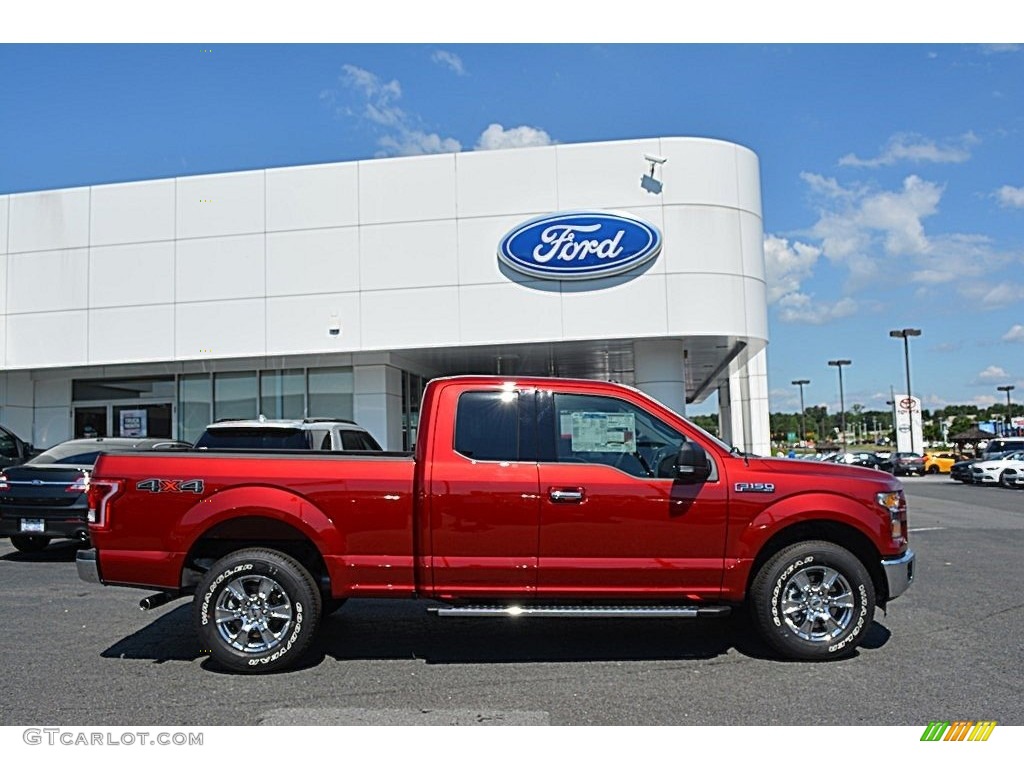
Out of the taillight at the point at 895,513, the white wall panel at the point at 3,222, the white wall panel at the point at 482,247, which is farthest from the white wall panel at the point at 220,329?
the taillight at the point at 895,513

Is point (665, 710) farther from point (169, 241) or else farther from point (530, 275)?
point (169, 241)

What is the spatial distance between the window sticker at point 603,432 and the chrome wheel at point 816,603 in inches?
58.2

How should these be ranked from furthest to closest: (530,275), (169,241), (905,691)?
(169,241) → (530,275) → (905,691)

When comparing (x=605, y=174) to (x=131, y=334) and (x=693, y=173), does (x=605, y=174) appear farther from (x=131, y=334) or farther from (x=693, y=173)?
(x=131, y=334)

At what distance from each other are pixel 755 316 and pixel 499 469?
1247 cm

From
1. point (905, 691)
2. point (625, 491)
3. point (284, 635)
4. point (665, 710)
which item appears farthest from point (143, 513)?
point (905, 691)

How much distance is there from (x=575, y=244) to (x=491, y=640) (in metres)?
11.2

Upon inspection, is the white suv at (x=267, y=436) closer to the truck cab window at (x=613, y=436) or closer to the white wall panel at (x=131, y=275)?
the truck cab window at (x=613, y=436)

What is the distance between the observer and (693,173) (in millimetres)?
16734

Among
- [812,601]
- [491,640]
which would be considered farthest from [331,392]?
[812,601]

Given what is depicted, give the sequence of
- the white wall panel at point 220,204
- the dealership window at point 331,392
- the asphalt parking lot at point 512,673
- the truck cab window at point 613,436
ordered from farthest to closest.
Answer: the dealership window at point 331,392, the white wall panel at point 220,204, the truck cab window at point 613,436, the asphalt parking lot at point 512,673

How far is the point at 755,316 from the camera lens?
1720 centimetres

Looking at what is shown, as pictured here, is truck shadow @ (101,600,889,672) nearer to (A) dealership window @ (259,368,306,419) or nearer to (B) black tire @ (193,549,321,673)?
(B) black tire @ (193,549,321,673)

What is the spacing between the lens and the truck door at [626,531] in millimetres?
5891
